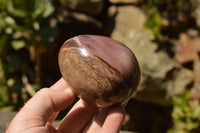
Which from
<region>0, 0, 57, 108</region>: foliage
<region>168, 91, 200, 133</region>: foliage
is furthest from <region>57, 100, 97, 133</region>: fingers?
<region>168, 91, 200, 133</region>: foliage

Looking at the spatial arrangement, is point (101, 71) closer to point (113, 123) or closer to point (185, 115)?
point (113, 123)

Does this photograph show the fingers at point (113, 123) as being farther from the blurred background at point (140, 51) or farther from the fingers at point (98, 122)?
the blurred background at point (140, 51)

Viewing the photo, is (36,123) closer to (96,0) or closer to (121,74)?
(121,74)

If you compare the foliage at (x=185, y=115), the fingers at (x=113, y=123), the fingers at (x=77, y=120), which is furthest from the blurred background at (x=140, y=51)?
the fingers at (x=113, y=123)

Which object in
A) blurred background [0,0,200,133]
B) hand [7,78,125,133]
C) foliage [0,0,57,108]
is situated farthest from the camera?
blurred background [0,0,200,133]

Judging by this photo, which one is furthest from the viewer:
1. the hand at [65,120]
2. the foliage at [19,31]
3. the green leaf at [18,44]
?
the green leaf at [18,44]

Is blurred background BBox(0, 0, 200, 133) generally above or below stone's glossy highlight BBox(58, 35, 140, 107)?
below

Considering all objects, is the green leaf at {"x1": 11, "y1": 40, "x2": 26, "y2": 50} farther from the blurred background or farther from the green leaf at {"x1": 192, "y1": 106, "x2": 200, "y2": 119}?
the green leaf at {"x1": 192, "y1": 106, "x2": 200, "y2": 119}

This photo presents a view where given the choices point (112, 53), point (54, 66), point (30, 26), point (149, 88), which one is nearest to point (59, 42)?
point (54, 66)
